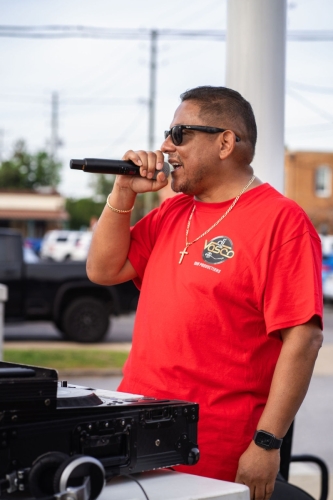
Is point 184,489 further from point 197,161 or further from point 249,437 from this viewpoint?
point 197,161

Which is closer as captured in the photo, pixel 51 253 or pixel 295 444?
pixel 295 444

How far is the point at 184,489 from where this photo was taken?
208cm

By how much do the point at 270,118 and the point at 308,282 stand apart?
1403 mm

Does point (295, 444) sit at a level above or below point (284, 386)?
below

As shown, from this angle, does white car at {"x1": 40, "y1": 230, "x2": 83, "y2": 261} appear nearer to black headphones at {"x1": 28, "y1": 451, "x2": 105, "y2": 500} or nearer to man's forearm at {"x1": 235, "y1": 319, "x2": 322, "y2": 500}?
man's forearm at {"x1": 235, "y1": 319, "x2": 322, "y2": 500}

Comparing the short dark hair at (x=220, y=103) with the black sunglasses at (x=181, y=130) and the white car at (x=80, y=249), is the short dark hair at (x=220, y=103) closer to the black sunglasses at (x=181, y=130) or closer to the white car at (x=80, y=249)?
the black sunglasses at (x=181, y=130)

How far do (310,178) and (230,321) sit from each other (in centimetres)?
4619

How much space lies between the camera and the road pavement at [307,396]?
6.73m

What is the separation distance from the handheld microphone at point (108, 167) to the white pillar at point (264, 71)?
1.09 meters

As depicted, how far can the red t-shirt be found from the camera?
9.02 ft


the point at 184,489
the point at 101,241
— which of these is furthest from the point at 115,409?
the point at 101,241

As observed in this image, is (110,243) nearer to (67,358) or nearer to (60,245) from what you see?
(67,358)

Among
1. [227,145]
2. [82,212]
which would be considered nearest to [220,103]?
[227,145]

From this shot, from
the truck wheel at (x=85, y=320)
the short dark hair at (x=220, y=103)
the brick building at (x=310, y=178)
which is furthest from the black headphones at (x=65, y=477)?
the brick building at (x=310, y=178)
